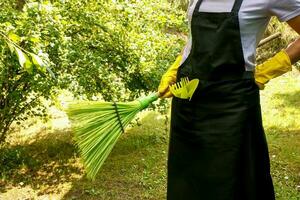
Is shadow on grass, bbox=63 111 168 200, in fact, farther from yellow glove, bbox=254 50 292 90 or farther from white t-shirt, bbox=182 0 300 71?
white t-shirt, bbox=182 0 300 71

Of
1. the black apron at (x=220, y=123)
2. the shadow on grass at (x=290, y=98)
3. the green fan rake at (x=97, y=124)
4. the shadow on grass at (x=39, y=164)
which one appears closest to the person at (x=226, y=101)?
the black apron at (x=220, y=123)

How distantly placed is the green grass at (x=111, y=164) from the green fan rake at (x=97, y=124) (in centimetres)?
167

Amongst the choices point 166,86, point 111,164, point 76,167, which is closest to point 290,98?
point 111,164

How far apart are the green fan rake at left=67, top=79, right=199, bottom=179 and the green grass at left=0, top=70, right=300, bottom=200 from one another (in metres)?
1.67

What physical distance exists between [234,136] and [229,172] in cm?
16

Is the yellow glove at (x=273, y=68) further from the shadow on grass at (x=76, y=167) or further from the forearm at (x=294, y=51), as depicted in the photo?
the shadow on grass at (x=76, y=167)

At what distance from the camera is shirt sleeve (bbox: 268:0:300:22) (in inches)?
63.9

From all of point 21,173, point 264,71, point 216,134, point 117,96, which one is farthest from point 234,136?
point 21,173

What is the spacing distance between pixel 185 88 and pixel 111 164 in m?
2.83

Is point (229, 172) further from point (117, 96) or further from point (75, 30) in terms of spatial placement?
point (75, 30)

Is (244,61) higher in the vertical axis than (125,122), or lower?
higher

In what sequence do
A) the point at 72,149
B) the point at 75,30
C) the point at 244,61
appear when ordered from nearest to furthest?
the point at 244,61, the point at 75,30, the point at 72,149

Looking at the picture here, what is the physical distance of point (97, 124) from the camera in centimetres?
215

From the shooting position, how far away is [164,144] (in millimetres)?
5133
